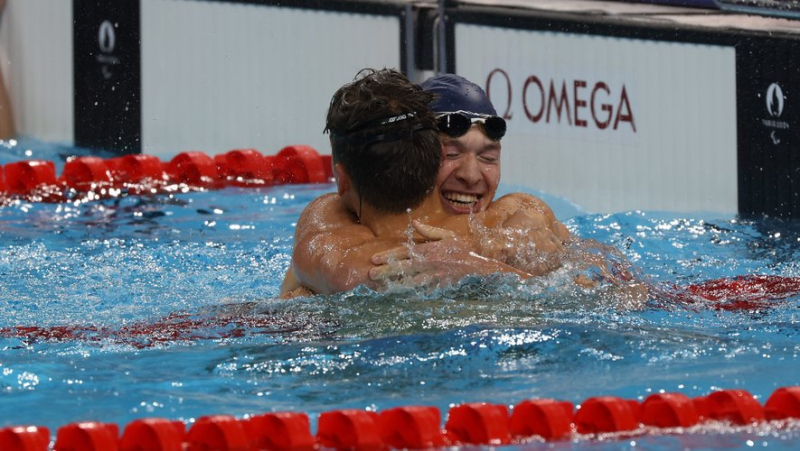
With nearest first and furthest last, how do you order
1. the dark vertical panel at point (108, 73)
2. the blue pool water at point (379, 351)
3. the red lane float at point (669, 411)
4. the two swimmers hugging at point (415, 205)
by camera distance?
the red lane float at point (669, 411) → the blue pool water at point (379, 351) → the two swimmers hugging at point (415, 205) → the dark vertical panel at point (108, 73)

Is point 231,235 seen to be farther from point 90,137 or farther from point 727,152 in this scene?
point 90,137

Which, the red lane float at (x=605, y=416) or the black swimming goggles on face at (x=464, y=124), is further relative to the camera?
Answer: the black swimming goggles on face at (x=464, y=124)

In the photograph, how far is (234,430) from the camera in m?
2.43

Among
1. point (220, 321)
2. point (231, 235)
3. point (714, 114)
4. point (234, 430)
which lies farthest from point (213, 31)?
point (234, 430)

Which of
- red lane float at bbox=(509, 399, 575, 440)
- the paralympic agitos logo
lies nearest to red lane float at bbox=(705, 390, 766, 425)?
red lane float at bbox=(509, 399, 575, 440)

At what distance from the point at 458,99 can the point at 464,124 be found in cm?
12

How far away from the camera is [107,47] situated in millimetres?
7602

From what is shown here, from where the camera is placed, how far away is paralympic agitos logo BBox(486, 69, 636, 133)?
5787mm

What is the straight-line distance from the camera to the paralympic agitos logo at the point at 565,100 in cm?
579

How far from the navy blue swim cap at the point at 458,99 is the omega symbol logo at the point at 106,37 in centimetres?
442

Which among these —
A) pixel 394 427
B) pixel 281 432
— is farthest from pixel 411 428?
pixel 281 432

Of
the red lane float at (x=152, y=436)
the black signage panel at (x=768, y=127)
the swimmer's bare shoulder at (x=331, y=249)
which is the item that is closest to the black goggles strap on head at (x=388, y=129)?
the swimmer's bare shoulder at (x=331, y=249)

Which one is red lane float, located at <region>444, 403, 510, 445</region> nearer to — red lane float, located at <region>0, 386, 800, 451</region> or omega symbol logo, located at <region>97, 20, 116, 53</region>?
red lane float, located at <region>0, 386, 800, 451</region>

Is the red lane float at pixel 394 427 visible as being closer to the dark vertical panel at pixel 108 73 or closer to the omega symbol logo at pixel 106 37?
the dark vertical panel at pixel 108 73
